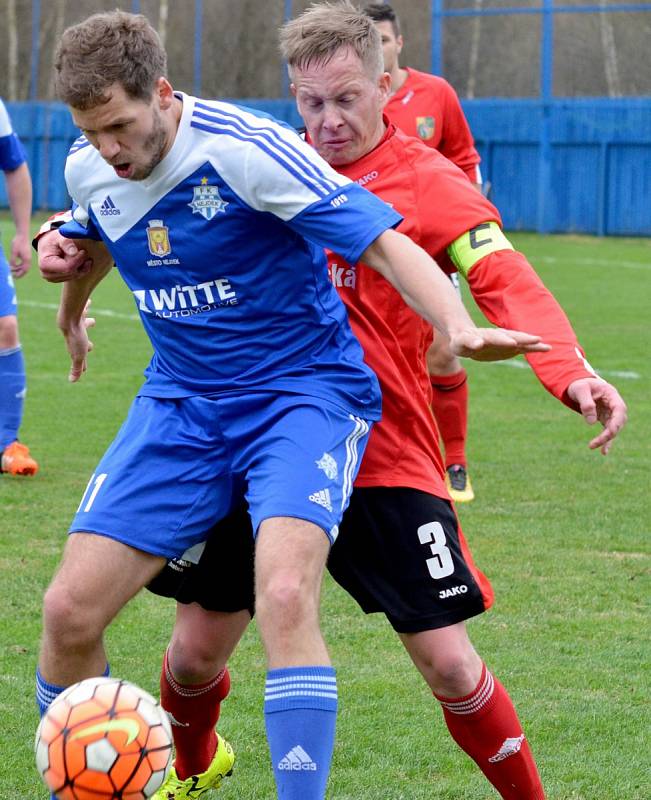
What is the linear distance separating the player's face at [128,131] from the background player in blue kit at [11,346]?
4227 millimetres

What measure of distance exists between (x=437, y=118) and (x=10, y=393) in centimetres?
279

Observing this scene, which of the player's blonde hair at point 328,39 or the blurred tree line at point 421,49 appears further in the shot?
the blurred tree line at point 421,49

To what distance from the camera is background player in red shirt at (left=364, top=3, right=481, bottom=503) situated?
7047 mm

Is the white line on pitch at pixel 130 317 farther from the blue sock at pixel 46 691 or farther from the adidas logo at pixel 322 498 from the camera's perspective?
the blue sock at pixel 46 691

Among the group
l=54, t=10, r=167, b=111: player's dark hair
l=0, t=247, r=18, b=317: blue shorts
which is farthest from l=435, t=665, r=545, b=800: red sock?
l=0, t=247, r=18, b=317: blue shorts

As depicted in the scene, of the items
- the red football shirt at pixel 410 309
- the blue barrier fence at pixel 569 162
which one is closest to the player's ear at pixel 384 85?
the red football shirt at pixel 410 309

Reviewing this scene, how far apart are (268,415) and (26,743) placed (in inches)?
55.3

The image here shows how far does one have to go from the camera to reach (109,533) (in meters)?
3.17

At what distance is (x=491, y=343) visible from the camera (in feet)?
9.90

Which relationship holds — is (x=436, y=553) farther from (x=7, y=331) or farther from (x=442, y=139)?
(x=442, y=139)

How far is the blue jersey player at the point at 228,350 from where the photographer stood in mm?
3006

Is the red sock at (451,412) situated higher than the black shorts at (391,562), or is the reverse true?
the black shorts at (391,562)

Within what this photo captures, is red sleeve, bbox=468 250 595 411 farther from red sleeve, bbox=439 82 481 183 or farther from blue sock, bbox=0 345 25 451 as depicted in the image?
blue sock, bbox=0 345 25 451

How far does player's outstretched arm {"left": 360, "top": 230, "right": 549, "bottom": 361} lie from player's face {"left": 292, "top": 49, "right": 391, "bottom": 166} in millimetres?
589
